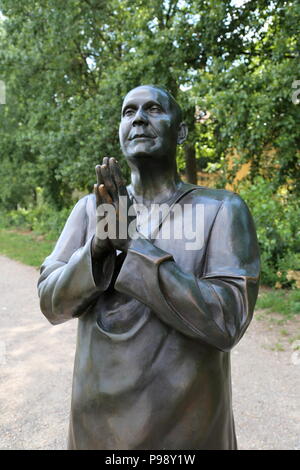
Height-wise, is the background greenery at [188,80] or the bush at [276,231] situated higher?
the background greenery at [188,80]

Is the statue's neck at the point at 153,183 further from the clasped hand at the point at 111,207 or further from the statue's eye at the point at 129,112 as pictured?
the clasped hand at the point at 111,207

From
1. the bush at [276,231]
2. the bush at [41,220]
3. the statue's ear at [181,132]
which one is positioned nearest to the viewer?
A: the statue's ear at [181,132]

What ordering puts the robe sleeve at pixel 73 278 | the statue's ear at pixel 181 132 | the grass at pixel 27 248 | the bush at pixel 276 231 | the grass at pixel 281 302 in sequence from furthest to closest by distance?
the grass at pixel 27 248 < the bush at pixel 276 231 < the grass at pixel 281 302 < the statue's ear at pixel 181 132 < the robe sleeve at pixel 73 278

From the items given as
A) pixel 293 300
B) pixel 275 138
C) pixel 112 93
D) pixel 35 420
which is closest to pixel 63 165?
pixel 112 93

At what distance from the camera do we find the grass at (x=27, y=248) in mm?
12177

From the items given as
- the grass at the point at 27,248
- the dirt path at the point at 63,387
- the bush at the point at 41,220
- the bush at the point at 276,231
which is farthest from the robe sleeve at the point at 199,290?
the bush at the point at 41,220

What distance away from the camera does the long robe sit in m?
1.32

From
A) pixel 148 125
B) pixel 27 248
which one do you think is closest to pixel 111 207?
pixel 148 125

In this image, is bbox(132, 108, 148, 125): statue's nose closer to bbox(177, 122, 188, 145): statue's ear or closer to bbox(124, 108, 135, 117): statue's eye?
bbox(124, 108, 135, 117): statue's eye

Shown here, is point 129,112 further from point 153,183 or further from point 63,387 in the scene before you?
point 63,387

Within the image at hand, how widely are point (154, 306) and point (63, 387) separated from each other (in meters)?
3.53

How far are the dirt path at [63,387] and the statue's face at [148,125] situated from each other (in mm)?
2819

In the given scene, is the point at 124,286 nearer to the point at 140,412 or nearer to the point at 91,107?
the point at 140,412

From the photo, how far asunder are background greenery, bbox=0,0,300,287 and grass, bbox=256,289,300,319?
372 mm
